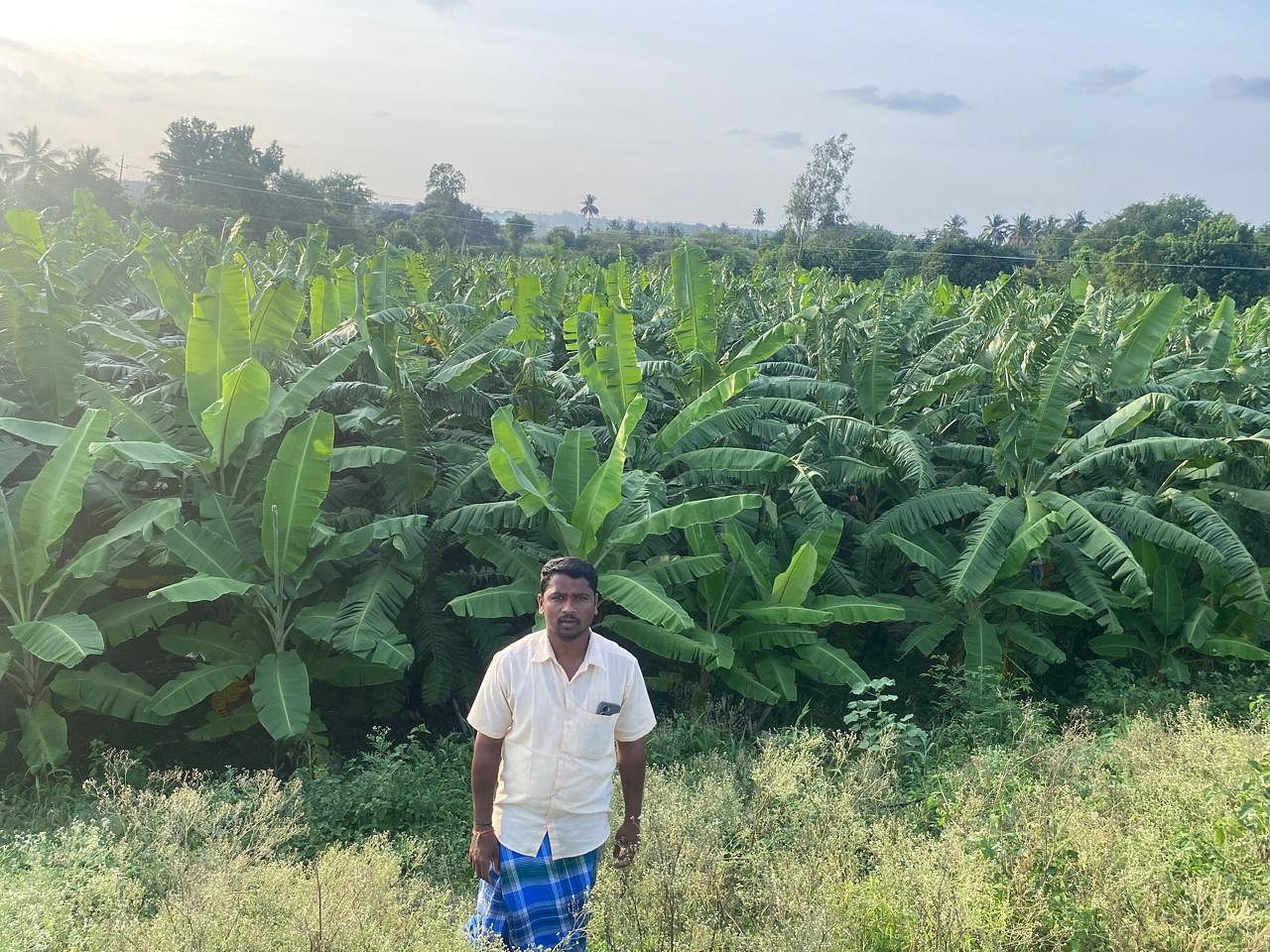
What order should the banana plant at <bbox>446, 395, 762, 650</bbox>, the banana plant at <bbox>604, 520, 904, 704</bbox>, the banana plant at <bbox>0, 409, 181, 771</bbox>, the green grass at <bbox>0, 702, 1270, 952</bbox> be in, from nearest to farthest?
the green grass at <bbox>0, 702, 1270, 952</bbox> < the banana plant at <bbox>0, 409, 181, 771</bbox> < the banana plant at <bbox>446, 395, 762, 650</bbox> < the banana plant at <bbox>604, 520, 904, 704</bbox>

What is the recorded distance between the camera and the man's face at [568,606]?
3.34 meters

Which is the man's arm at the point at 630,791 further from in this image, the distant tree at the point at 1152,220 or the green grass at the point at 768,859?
the distant tree at the point at 1152,220

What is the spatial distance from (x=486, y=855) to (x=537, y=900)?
0.86ft

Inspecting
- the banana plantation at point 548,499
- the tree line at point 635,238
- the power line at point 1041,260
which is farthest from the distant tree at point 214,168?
the banana plantation at point 548,499

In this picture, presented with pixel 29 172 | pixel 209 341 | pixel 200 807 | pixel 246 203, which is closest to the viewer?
pixel 200 807

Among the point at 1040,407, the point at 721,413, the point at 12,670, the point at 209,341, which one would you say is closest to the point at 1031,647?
the point at 1040,407

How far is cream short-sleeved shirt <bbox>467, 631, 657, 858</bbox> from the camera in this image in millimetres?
3422

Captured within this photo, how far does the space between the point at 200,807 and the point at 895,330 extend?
784 cm

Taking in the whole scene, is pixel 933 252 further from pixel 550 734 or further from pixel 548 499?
pixel 550 734

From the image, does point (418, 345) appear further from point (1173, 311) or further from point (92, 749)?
point (1173, 311)

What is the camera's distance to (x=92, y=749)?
21.1ft

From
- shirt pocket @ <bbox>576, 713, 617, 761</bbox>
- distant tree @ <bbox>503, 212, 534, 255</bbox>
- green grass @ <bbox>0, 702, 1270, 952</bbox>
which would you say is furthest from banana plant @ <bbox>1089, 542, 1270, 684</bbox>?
distant tree @ <bbox>503, 212, 534, 255</bbox>

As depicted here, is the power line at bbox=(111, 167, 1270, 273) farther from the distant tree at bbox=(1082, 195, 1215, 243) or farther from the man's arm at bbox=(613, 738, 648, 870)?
the man's arm at bbox=(613, 738, 648, 870)

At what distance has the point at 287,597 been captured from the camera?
6.75m
